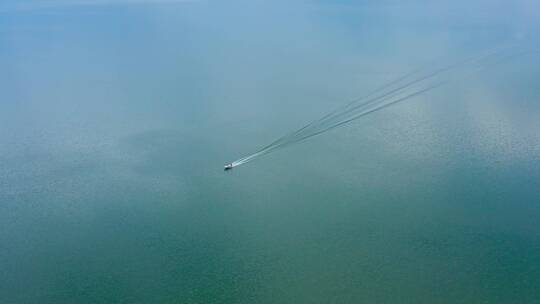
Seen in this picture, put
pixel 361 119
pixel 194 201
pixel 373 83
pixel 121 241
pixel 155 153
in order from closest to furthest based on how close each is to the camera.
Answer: pixel 121 241
pixel 194 201
pixel 155 153
pixel 361 119
pixel 373 83

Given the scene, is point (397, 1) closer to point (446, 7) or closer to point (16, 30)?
point (446, 7)

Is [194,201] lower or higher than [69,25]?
lower

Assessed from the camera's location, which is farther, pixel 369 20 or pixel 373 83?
pixel 369 20

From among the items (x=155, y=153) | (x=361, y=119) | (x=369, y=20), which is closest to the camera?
(x=155, y=153)

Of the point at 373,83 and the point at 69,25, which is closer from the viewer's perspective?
the point at 373,83

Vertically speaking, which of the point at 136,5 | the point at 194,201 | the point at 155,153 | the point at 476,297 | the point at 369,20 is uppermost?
the point at 136,5

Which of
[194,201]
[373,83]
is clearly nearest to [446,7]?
[373,83]

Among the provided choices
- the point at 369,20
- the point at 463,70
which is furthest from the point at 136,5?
the point at 463,70

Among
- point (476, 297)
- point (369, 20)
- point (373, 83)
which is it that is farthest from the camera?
point (369, 20)

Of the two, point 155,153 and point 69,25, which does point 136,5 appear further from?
point 155,153
